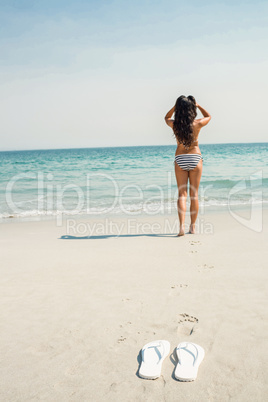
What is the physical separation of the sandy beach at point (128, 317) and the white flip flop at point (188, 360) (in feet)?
0.13

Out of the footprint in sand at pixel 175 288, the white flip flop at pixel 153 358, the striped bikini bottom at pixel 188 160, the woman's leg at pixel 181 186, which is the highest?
the striped bikini bottom at pixel 188 160

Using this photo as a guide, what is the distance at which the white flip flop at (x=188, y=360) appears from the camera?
6.50 ft

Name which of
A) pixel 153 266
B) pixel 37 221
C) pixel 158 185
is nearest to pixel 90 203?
pixel 37 221

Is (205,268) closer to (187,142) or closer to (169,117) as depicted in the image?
(187,142)

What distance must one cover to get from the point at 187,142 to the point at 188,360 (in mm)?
3564

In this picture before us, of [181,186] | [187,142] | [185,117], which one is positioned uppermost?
[185,117]

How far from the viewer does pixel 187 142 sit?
5035 millimetres

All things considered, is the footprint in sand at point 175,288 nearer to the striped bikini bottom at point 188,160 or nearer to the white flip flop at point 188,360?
the white flip flop at point 188,360

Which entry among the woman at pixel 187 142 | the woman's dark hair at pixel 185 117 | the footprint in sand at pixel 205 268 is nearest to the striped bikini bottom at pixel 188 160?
the woman at pixel 187 142

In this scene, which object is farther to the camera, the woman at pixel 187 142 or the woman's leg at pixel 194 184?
the woman's leg at pixel 194 184

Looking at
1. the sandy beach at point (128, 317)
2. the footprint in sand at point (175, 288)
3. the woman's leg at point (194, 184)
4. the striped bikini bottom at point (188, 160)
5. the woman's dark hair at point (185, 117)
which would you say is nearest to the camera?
the sandy beach at point (128, 317)

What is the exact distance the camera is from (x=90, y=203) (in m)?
9.49

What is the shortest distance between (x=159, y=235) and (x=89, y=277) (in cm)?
211

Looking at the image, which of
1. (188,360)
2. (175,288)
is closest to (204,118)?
(175,288)
